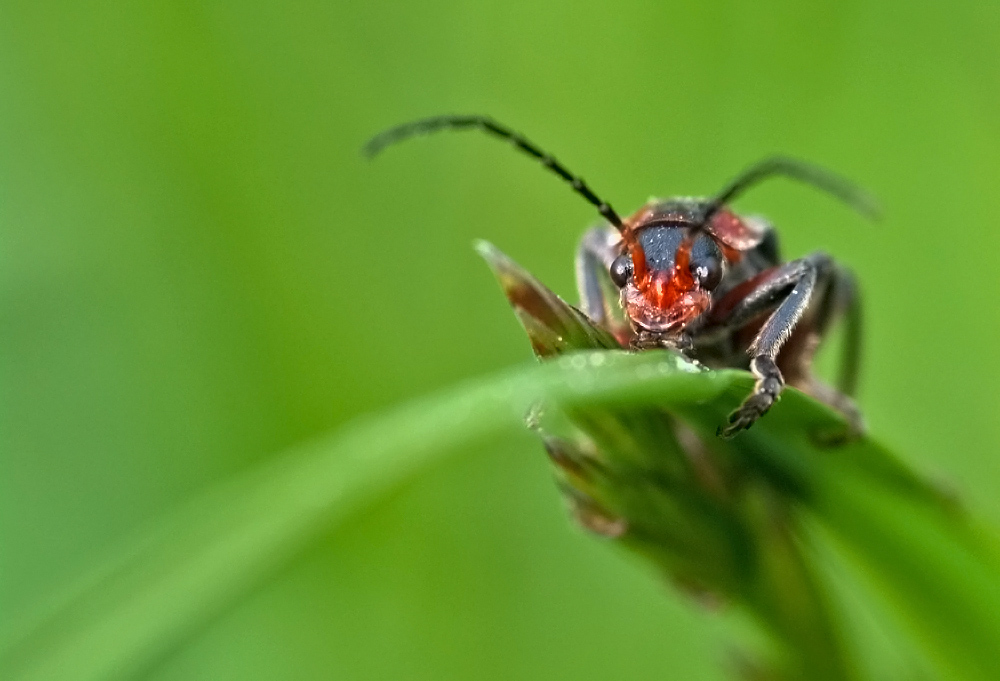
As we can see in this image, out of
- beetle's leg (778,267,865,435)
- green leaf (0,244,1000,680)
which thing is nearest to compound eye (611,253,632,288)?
green leaf (0,244,1000,680)

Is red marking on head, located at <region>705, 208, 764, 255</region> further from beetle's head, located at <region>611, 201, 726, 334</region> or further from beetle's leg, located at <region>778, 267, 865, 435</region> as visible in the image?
beetle's leg, located at <region>778, 267, 865, 435</region>

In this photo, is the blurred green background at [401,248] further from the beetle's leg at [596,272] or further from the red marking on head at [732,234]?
the red marking on head at [732,234]

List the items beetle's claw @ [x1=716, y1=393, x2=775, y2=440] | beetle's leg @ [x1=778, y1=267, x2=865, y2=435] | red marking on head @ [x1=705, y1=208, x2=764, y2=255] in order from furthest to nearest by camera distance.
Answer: beetle's leg @ [x1=778, y1=267, x2=865, y2=435], red marking on head @ [x1=705, y1=208, x2=764, y2=255], beetle's claw @ [x1=716, y1=393, x2=775, y2=440]

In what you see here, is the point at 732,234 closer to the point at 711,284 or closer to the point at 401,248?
the point at 711,284

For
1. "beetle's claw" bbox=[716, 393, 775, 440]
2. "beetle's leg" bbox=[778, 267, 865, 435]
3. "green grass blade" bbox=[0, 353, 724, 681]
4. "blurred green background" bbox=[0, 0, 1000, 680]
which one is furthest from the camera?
"blurred green background" bbox=[0, 0, 1000, 680]

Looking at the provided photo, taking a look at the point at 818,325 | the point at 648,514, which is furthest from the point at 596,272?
the point at 648,514

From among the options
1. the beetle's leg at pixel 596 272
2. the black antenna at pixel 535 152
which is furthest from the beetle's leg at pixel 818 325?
the black antenna at pixel 535 152
